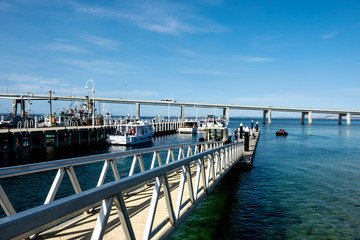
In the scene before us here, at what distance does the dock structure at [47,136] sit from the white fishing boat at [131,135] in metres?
2.99

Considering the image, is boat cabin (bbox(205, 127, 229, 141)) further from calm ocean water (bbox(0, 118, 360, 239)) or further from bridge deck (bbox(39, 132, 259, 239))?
bridge deck (bbox(39, 132, 259, 239))

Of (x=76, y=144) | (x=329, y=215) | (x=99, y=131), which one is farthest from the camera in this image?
(x=99, y=131)

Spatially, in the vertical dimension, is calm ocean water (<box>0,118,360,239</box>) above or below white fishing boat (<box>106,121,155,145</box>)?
below

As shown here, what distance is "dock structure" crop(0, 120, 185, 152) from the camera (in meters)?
27.0

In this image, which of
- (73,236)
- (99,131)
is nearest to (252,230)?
(73,236)

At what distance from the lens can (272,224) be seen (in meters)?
10.2

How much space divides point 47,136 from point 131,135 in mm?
13306

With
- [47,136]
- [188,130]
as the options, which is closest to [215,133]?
[47,136]

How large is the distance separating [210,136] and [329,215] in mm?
18550

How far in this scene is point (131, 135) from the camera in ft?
139

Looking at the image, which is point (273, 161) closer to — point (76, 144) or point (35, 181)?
point (35, 181)

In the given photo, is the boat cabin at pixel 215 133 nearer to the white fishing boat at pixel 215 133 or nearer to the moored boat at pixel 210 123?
the white fishing boat at pixel 215 133

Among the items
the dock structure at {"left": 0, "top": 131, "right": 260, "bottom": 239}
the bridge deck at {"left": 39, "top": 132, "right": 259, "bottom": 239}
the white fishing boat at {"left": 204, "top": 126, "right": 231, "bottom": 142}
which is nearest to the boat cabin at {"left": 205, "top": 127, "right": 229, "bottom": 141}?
the white fishing boat at {"left": 204, "top": 126, "right": 231, "bottom": 142}

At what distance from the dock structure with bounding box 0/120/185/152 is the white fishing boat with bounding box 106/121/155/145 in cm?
299
